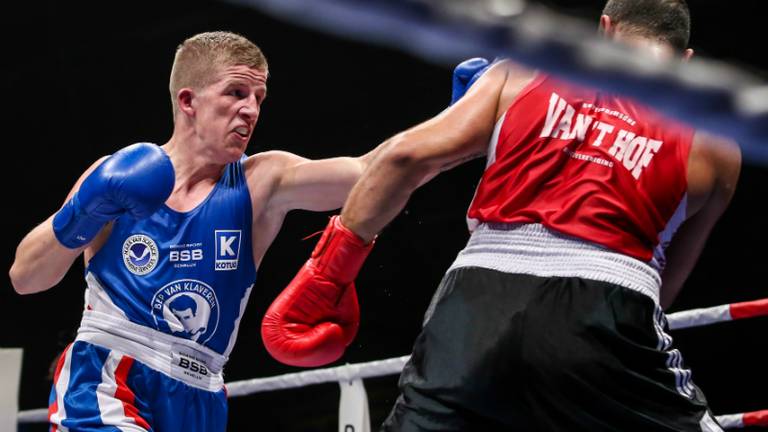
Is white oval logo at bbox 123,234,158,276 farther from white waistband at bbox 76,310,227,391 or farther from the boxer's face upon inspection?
the boxer's face

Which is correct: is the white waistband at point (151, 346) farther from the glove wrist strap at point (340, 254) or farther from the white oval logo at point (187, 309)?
the glove wrist strap at point (340, 254)

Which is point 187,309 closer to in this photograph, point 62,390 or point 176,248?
point 176,248

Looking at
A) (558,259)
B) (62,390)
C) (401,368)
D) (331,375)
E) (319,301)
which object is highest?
(558,259)

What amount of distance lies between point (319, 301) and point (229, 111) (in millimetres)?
958

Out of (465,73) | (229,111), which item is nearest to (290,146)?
(229,111)

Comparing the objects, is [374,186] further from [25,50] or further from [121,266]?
[25,50]

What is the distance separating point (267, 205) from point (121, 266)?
14.6 inches

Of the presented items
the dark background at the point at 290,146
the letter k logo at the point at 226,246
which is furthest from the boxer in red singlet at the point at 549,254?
the dark background at the point at 290,146

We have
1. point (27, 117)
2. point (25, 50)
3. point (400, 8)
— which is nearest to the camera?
point (400, 8)

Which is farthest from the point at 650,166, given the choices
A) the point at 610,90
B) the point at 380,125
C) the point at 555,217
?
the point at 380,125

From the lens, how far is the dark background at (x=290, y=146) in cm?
488

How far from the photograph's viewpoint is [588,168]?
56.4 inches

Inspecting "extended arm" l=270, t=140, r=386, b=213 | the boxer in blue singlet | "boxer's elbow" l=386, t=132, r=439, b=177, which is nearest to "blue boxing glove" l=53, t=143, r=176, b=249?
the boxer in blue singlet

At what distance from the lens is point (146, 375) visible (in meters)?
2.09
